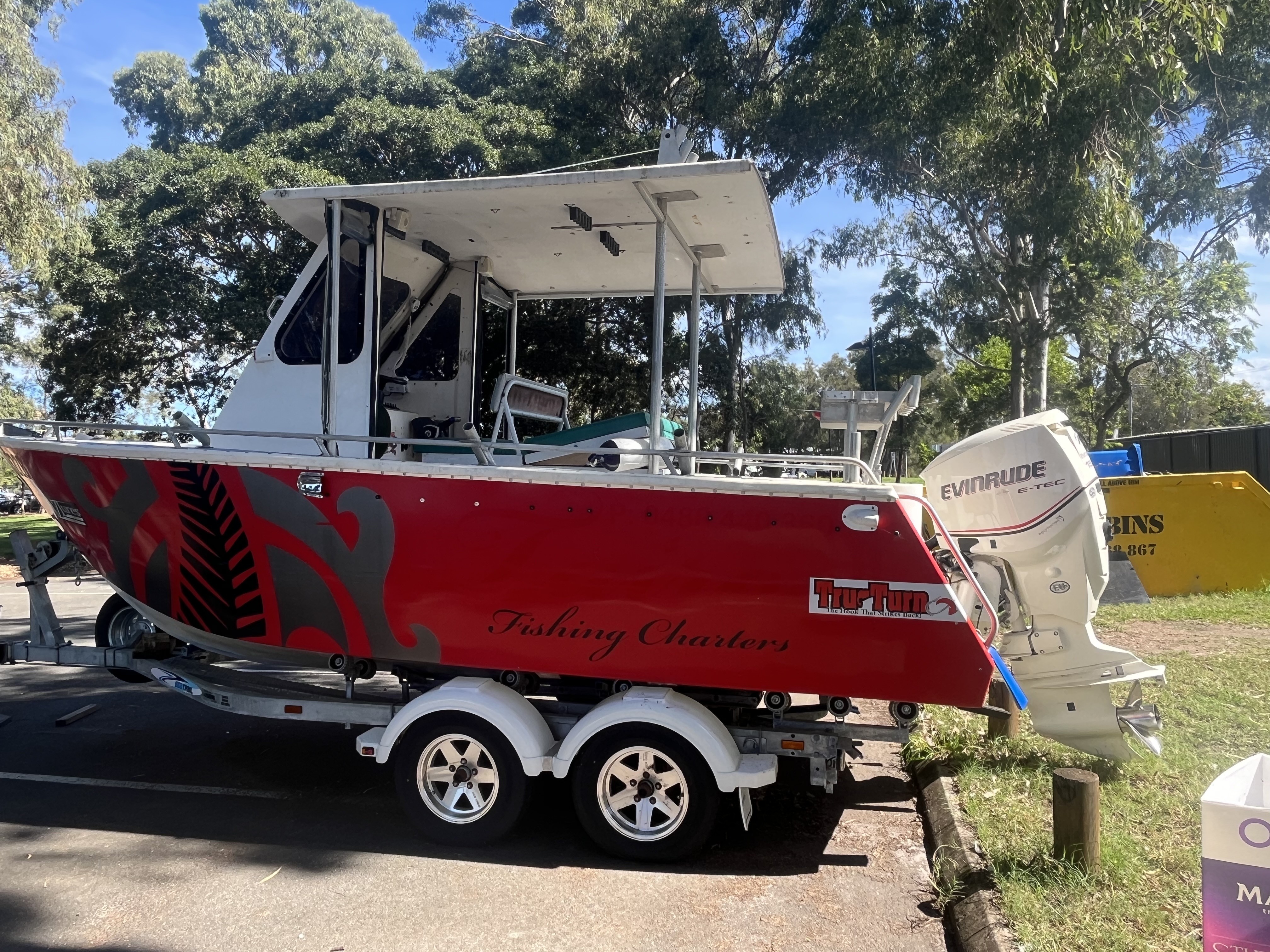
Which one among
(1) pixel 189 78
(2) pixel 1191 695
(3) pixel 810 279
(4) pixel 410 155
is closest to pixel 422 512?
(2) pixel 1191 695

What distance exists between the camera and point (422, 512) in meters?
4.36

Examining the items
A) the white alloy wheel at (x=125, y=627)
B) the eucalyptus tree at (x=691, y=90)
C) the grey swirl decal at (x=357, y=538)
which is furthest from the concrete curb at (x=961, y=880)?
the eucalyptus tree at (x=691, y=90)

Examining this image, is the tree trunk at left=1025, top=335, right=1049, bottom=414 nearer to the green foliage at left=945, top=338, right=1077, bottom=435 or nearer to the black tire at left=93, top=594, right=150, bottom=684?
the green foliage at left=945, top=338, right=1077, bottom=435

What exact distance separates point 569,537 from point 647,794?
1278mm

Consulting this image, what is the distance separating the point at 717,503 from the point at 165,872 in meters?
3.03

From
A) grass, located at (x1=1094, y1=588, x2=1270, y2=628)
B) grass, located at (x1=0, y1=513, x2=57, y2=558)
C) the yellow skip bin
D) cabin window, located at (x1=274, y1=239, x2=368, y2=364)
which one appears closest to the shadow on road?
grass, located at (x1=0, y1=513, x2=57, y2=558)

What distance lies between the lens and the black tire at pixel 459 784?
4.40m

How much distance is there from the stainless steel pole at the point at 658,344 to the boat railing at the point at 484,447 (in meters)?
0.08

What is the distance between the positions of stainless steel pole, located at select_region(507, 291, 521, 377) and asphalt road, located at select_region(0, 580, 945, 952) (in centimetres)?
302

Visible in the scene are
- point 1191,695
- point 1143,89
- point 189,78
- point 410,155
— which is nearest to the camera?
point 1191,695

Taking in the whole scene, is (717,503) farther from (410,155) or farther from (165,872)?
(410,155)

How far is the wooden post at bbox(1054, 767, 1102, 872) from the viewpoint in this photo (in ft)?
12.4

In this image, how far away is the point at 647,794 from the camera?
4332mm

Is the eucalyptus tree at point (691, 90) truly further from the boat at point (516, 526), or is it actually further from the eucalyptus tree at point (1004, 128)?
the boat at point (516, 526)
